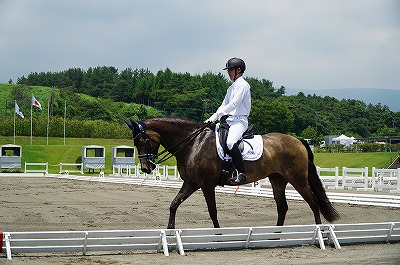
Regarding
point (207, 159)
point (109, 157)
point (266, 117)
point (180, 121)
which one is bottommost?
point (109, 157)

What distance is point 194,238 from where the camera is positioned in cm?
870

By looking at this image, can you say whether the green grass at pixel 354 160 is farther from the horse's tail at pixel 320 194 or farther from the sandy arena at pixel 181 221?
the horse's tail at pixel 320 194

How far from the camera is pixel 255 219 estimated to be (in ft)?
43.8

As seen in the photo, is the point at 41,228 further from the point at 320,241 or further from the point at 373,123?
the point at 373,123

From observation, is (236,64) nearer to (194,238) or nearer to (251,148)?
(251,148)

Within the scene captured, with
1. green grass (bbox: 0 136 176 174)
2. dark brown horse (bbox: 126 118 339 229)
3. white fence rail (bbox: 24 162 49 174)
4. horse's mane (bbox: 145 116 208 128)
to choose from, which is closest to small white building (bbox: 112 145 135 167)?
green grass (bbox: 0 136 176 174)

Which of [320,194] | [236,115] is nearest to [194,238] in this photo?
[236,115]

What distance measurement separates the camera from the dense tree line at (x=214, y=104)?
6079 centimetres

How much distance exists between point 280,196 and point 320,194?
0.73 metres

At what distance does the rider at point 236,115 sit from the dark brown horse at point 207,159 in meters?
0.26

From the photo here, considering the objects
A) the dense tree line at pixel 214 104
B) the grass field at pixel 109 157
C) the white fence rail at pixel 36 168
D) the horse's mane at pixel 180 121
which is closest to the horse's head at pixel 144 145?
the horse's mane at pixel 180 121

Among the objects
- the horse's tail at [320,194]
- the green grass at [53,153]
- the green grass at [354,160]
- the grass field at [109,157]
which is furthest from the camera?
the green grass at [53,153]

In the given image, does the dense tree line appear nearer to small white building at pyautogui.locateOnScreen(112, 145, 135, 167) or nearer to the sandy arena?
small white building at pyautogui.locateOnScreen(112, 145, 135, 167)

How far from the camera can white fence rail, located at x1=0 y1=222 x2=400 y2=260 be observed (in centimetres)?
798
